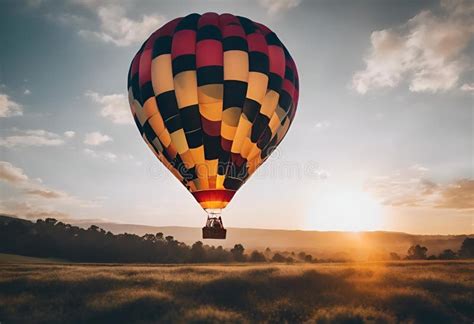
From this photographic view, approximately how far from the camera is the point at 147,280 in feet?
86.3

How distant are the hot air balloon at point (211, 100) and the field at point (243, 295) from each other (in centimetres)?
407

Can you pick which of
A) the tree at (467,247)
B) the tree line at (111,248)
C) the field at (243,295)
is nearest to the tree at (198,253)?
the tree line at (111,248)

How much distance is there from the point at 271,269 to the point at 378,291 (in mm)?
7885

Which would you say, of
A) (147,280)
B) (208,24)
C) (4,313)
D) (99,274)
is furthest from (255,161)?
(4,313)

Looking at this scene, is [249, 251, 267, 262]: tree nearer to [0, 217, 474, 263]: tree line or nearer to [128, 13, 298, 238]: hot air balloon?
[0, 217, 474, 263]: tree line

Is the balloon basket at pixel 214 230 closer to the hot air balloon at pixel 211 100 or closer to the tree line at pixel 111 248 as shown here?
the hot air balloon at pixel 211 100

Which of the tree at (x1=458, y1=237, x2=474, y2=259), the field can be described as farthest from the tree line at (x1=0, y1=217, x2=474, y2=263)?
the field

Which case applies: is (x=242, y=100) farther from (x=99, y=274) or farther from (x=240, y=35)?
(x=99, y=274)

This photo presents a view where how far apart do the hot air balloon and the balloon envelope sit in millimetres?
55

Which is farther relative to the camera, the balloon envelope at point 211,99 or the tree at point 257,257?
the tree at point 257,257

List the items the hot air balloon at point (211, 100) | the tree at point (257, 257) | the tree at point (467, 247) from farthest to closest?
the tree at point (467, 247)
the tree at point (257, 257)
the hot air balloon at point (211, 100)

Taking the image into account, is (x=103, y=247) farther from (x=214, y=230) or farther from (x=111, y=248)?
(x=214, y=230)

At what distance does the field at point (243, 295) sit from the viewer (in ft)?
65.1

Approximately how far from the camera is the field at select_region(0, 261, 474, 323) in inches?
781
